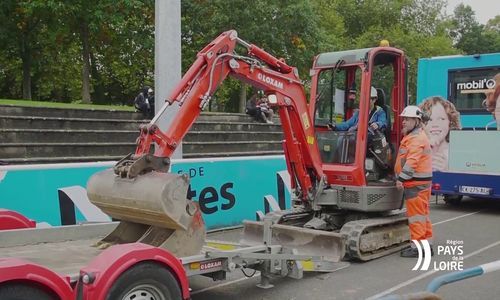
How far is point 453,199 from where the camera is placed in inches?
523

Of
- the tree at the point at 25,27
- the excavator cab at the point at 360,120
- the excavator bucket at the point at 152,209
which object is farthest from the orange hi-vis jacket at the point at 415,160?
the tree at the point at 25,27

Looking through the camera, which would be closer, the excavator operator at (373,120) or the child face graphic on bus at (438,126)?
the excavator operator at (373,120)

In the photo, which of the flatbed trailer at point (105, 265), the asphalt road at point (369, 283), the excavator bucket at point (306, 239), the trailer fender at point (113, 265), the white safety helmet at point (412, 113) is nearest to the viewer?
the flatbed trailer at point (105, 265)

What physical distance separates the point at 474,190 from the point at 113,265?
9.78 meters

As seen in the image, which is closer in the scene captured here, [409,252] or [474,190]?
[409,252]

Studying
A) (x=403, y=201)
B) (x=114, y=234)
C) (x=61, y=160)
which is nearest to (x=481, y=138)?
(x=403, y=201)

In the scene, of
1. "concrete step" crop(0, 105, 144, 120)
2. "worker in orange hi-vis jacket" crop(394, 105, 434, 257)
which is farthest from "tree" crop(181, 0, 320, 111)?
"worker in orange hi-vis jacket" crop(394, 105, 434, 257)

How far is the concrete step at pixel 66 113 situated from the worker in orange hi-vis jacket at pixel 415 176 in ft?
34.6

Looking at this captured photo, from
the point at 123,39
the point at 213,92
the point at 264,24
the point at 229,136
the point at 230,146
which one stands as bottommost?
the point at 230,146

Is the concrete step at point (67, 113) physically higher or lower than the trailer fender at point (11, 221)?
higher

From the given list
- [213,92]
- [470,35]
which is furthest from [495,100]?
[470,35]

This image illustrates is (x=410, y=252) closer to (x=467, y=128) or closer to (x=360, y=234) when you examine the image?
(x=360, y=234)

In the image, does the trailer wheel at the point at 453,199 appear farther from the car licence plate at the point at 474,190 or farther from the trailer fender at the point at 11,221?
the trailer fender at the point at 11,221

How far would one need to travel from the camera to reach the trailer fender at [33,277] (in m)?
3.70
